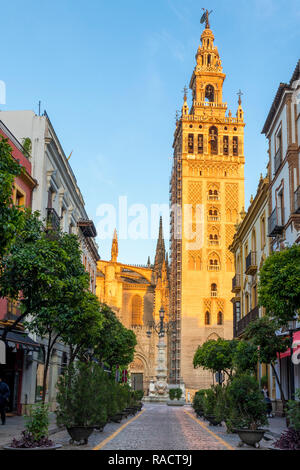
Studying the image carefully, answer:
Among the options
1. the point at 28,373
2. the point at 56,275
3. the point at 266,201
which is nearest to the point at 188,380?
the point at 266,201

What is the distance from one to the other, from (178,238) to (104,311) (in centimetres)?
3610

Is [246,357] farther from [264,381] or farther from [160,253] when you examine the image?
[160,253]

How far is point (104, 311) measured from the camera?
116ft

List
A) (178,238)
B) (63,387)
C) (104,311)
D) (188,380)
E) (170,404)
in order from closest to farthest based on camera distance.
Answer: (63,387)
(104,311)
(170,404)
(188,380)
(178,238)

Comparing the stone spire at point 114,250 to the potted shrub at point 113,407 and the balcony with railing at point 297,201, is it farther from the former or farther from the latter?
the potted shrub at point 113,407

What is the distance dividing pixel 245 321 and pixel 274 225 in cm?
1150

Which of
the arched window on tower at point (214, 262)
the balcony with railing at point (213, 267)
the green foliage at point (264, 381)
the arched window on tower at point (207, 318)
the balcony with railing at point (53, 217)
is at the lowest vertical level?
the green foliage at point (264, 381)

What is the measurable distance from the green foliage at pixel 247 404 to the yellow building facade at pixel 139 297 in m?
58.6

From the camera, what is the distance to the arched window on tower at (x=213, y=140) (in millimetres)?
75688

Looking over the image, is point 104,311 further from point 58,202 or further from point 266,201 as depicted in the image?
point 266,201

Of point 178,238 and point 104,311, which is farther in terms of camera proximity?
point 178,238

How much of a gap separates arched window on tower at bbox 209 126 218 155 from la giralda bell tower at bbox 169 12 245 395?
0.42ft

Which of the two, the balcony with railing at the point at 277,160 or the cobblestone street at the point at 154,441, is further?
the balcony with railing at the point at 277,160

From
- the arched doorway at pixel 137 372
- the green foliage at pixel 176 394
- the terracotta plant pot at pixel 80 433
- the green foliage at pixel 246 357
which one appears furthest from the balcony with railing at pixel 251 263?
the arched doorway at pixel 137 372
